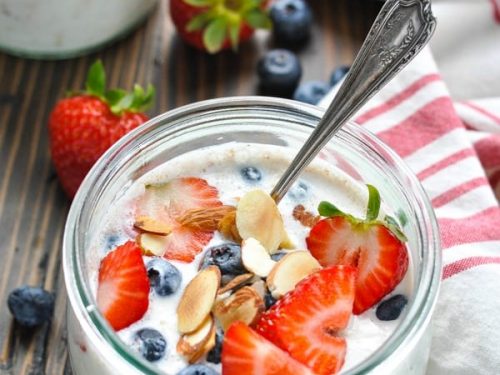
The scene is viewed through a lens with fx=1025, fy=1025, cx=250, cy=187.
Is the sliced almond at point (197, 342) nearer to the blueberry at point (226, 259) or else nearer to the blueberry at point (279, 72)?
the blueberry at point (226, 259)

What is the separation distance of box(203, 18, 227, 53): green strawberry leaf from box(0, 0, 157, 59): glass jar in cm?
14

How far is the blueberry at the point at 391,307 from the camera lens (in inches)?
48.3

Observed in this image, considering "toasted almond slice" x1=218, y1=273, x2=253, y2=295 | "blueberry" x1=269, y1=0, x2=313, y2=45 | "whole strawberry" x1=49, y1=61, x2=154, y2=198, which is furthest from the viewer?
"blueberry" x1=269, y1=0, x2=313, y2=45

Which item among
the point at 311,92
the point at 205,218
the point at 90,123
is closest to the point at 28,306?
the point at 90,123

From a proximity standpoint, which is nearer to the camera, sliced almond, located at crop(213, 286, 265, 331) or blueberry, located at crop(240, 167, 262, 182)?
sliced almond, located at crop(213, 286, 265, 331)

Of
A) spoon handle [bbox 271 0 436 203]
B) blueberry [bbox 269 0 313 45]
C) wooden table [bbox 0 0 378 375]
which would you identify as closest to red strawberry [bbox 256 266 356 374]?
spoon handle [bbox 271 0 436 203]

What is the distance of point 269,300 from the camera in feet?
3.97

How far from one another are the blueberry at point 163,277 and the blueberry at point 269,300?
0.11 meters

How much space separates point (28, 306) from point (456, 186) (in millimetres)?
688

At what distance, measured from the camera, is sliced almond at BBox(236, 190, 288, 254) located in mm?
1273

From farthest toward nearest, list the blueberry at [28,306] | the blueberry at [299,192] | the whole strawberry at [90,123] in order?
1. the whole strawberry at [90,123]
2. the blueberry at [28,306]
3. the blueberry at [299,192]

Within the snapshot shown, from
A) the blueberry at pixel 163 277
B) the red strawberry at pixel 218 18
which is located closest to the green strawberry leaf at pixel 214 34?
the red strawberry at pixel 218 18

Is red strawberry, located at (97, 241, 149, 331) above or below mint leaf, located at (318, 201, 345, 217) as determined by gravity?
below

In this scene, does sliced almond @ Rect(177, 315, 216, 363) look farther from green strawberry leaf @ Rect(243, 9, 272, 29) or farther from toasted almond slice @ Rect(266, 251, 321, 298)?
green strawberry leaf @ Rect(243, 9, 272, 29)
